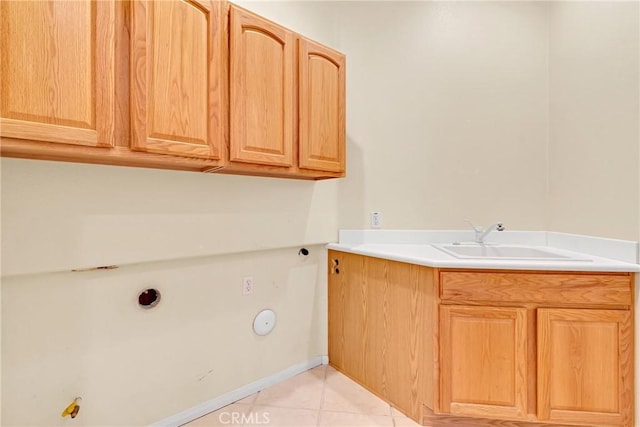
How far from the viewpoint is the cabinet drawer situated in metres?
1.45

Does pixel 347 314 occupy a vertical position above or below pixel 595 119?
below

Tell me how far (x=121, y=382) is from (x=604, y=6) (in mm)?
3257

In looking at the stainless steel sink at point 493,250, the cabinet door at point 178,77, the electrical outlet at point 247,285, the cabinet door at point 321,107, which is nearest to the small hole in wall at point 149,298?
the electrical outlet at point 247,285

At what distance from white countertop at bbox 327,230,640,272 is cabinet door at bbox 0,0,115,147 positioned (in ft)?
4.83

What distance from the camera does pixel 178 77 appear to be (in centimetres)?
128

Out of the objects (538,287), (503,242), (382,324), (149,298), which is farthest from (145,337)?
(503,242)

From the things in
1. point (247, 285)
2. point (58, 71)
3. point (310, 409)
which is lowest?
point (310, 409)

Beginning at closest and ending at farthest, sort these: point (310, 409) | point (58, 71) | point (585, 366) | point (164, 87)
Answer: point (58, 71) → point (164, 87) → point (585, 366) → point (310, 409)

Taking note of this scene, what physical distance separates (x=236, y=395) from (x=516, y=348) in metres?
1.56

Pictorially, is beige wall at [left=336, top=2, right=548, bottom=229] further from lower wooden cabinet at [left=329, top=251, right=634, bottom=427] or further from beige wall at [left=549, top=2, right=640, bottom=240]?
lower wooden cabinet at [left=329, top=251, right=634, bottom=427]

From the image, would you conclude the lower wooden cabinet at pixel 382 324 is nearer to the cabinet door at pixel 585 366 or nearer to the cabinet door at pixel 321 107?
the cabinet door at pixel 585 366

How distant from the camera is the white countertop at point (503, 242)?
148 cm

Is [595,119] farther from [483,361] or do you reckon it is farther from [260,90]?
[260,90]

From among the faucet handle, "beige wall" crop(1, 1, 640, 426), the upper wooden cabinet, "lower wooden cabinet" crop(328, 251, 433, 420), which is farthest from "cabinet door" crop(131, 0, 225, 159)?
the faucet handle
